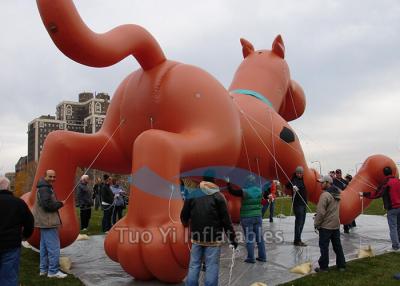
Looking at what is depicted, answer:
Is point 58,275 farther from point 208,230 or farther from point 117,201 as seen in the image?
point 117,201

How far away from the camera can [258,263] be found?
6293mm

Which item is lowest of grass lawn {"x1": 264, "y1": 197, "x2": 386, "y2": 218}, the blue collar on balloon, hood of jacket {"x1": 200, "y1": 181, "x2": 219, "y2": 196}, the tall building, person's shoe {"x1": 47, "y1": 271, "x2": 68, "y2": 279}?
grass lawn {"x1": 264, "y1": 197, "x2": 386, "y2": 218}

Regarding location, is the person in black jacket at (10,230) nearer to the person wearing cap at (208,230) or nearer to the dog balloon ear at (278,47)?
the person wearing cap at (208,230)

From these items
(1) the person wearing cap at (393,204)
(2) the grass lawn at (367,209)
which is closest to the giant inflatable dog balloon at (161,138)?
(1) the person wearing cap at (393,204)

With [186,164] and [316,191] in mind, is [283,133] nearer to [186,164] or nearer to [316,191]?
[316,191]

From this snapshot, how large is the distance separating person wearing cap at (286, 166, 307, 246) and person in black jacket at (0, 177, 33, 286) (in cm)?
491

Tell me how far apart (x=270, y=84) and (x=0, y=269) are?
21.7 feet

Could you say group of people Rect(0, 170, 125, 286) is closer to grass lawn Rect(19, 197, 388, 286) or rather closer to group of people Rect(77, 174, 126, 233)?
grass lawn Rect(19, 197, 388, 286)

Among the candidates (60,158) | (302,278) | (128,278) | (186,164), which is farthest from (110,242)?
(302,278)

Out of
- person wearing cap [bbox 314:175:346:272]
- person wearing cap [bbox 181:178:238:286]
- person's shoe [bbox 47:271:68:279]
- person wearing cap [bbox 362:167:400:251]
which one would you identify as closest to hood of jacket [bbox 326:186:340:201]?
person wearing cap [bbox 314:175:346:272]

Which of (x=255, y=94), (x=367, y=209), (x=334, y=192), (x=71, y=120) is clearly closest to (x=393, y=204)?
(x=334, y=192)

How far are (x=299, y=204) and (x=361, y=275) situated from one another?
2284 mm

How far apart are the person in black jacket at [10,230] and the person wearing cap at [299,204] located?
4908mm

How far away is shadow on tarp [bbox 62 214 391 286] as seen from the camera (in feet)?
17.9
